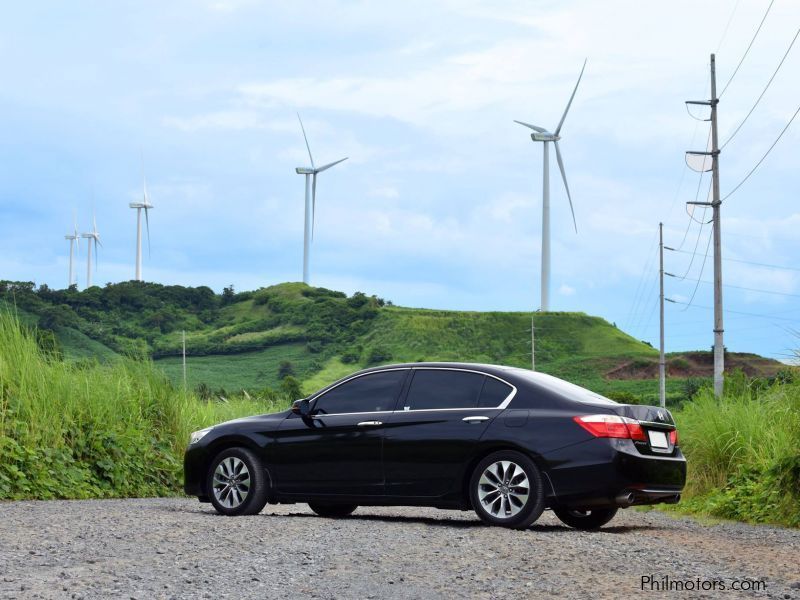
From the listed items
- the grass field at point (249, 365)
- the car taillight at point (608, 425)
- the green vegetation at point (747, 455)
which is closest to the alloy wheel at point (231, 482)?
the car taillight at point (608, 425)

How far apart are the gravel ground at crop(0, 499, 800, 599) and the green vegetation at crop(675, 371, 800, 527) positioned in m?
1.08

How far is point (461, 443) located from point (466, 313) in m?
149

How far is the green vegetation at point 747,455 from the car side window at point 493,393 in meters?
3.84

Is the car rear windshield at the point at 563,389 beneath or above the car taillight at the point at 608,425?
above

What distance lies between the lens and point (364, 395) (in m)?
12.1

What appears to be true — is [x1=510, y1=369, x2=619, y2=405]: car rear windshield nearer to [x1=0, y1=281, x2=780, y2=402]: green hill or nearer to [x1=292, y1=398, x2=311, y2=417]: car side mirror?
[x1=292, y1=398, x2=311, y2=417]: car side mirror

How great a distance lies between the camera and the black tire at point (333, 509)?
1297 cm

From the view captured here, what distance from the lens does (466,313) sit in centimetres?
15975

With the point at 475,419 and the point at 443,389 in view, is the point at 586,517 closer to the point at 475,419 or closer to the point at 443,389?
the point at 475,419

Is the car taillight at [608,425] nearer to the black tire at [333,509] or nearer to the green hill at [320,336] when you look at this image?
the black tire at [333,509]

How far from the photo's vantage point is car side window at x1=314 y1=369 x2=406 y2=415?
39.3ft

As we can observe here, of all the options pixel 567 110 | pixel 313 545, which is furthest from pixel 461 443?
pixel 567 110

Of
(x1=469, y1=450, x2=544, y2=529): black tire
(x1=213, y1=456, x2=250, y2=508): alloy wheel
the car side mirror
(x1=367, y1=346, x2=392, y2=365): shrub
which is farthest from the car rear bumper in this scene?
(x1=367, y1=346, x2=392, y2=365): shrub

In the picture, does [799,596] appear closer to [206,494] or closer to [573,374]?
[206,494]
